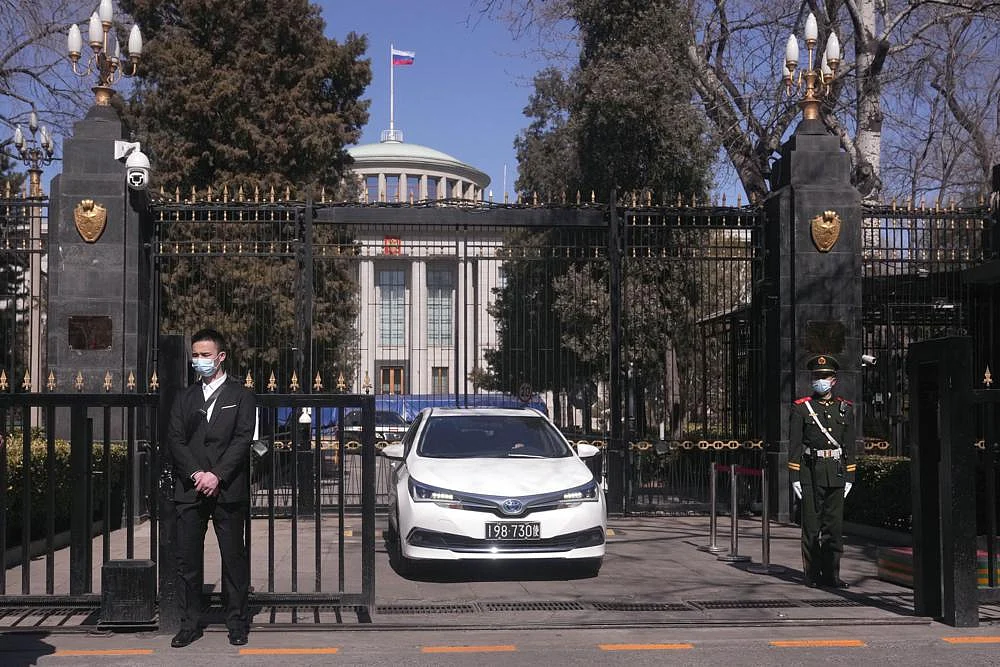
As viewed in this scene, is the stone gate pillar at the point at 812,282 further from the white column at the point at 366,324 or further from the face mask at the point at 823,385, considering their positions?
the white column at the point at 366,324

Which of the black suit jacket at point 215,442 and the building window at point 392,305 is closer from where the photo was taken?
the black suit jacket at point 215,442

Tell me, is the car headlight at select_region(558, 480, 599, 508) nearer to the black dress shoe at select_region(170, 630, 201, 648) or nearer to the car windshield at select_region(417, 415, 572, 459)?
the car windshield at select_region(417, 415, 572, 459)

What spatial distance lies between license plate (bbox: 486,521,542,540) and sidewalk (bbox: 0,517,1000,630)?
0.43 metres

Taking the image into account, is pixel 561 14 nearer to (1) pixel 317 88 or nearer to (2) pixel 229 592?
(1) pixel 317 88

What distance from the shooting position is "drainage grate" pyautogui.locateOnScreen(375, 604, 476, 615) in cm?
822

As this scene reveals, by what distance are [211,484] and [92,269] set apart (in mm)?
7939

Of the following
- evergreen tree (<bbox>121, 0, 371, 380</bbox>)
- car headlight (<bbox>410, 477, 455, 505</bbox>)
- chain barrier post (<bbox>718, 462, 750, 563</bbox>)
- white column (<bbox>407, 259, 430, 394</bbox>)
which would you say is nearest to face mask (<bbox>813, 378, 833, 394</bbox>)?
chain barrier post (<bbox>718, 462, 750, 563</bbox>)

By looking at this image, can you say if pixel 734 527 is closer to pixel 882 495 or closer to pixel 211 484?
pixel 882 495

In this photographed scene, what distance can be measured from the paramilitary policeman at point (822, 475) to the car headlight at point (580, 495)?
1676mm

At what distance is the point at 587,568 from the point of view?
404 inches

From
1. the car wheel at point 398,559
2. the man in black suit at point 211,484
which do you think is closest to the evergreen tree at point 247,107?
the car wheel at point 398,559

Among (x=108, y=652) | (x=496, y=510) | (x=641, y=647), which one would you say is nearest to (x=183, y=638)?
(x=108, y=652)

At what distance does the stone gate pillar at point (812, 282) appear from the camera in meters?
14.6

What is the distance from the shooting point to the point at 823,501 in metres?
9.44
